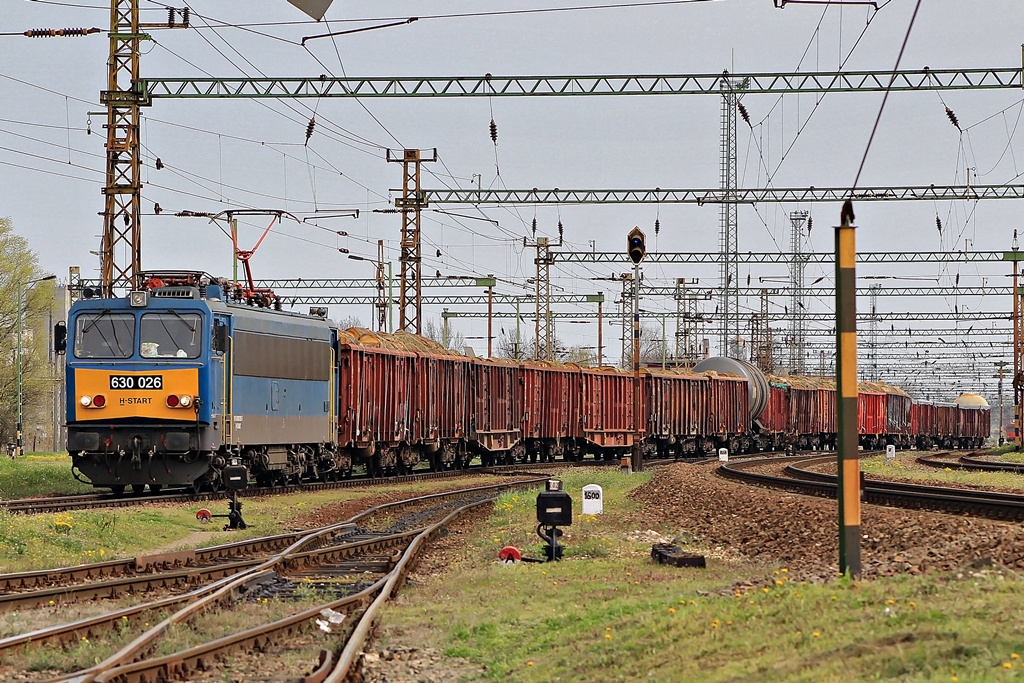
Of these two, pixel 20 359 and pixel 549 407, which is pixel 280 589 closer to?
pixel 549 407

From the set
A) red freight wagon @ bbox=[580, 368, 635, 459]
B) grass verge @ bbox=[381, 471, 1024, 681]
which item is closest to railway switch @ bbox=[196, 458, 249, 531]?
grass verge @ bbox=[381, 471, 1024, 681]

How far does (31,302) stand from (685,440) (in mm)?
33149

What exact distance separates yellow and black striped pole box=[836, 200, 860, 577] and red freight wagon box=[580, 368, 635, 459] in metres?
37.4

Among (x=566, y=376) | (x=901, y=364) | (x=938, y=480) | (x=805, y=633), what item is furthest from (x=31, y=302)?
(x=901, y=364)

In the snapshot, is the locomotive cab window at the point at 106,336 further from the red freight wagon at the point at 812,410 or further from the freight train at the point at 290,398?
the red freight wagon at the point at 812,410

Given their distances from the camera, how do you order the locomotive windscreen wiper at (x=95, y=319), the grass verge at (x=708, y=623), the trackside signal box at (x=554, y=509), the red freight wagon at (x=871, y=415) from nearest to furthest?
1. the grass verge at (x=708, y=623)
2. the trackside signal box at (x=554, y=509)
3. the locomotive windscreen wiper at (x=95, y=319)
4. the red freight wagon at (x=871, y=415)

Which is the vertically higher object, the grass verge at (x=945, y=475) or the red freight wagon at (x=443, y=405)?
the red freight wagon at (x=443, y=405)

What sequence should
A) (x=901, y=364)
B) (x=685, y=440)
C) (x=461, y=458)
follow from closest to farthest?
(x=461, y=458), (x=685, y=440), (x=901, y=364)

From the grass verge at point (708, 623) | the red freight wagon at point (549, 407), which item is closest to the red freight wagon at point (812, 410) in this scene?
the red freight wagon at point (549, 407)

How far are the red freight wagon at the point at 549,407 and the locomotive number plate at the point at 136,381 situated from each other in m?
21.1

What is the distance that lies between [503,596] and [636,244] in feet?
57.8

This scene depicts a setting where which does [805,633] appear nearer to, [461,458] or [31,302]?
[461,458]

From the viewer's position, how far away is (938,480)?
33156 millimetres

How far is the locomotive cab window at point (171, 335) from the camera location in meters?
24.2
